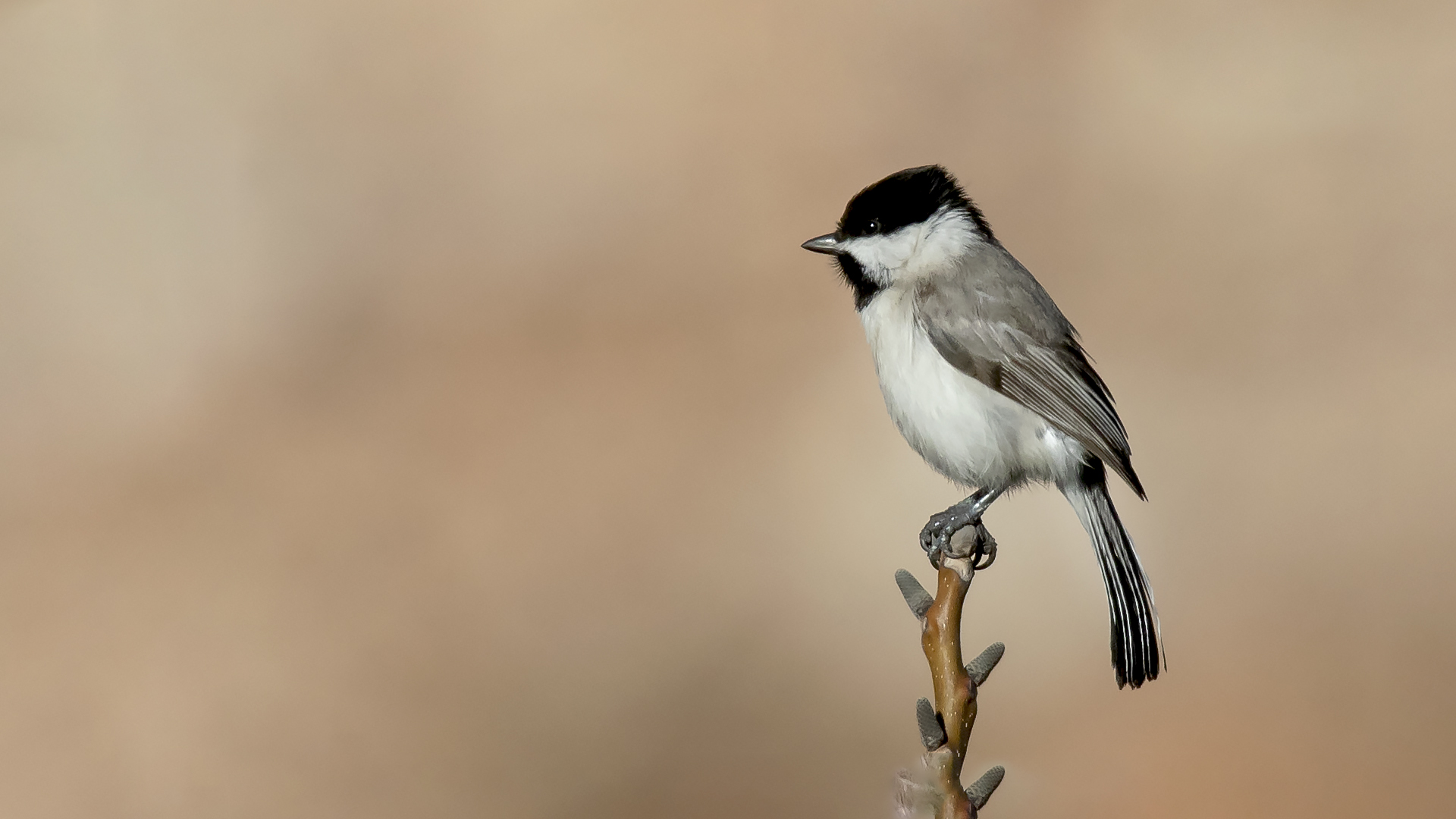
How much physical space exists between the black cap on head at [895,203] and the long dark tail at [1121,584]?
518 millimetres

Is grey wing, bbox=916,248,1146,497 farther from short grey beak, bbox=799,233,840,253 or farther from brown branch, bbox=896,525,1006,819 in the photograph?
brown branch, bbox=896,525,1006,819

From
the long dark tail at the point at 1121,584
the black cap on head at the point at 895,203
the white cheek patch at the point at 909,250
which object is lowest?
the long dark tail at the point at 1121,584

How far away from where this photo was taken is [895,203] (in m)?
1.86

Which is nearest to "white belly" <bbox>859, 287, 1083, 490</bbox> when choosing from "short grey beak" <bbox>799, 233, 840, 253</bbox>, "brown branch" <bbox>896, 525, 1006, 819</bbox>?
"short grey beak" <bbox>799, 233, 840, 253</bbox>

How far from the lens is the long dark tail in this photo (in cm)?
145

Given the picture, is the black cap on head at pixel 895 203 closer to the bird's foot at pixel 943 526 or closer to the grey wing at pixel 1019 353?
the grey wing at pixel 1019 353

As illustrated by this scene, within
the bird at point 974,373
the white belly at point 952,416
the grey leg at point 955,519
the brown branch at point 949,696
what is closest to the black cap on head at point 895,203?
the bird at point 974,373

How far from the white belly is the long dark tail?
5 centimetres

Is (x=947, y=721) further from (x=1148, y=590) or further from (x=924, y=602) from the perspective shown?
(x=1148, y=590)

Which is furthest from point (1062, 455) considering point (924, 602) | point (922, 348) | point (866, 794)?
point (866, 794)

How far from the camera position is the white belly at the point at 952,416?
1.74m

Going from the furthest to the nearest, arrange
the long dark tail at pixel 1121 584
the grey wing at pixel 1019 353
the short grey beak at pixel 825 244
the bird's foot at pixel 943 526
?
the short grey beak at pixel 825 244 → the grey wing at pixel 1019 353 → the bird's foot at pixel 943 526 → the long dark tail at pixel 1121 584

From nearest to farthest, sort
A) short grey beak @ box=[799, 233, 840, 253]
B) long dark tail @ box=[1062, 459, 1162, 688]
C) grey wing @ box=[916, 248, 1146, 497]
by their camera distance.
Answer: long dark tail @ box=[1062, 459, 1162, 688], grey wing @ box=[916, 248, 1146, 497], short grey beak @ box=[799, 233, 840, 253]

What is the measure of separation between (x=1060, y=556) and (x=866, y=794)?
771 millimetres
